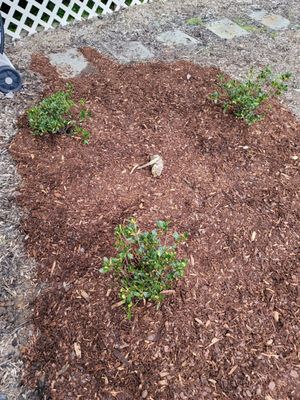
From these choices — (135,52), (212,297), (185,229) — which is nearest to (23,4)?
(135,52)

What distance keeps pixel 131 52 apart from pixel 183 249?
9.03ft

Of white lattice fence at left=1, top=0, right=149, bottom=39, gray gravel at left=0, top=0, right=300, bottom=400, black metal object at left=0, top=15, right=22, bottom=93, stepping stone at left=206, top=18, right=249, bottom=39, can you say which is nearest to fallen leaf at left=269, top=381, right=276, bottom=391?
gray gravel at left=0, top=0, right=300, bottom=400

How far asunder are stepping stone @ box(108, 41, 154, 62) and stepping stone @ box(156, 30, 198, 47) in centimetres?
31

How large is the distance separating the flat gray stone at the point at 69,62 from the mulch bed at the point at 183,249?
0.23 m

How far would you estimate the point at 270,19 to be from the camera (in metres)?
5.23

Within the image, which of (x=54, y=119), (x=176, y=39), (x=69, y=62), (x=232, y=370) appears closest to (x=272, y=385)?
(x=232, y=370)

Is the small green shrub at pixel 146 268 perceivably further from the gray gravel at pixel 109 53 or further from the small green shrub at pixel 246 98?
the small green shrub at pixel 246 98

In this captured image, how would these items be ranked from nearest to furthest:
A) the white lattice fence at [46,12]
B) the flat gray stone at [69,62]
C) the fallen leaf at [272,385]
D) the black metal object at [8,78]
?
the fallen leaf at [272,385] → the black metal object at [8,78] → the flat gray stone at [69,62] → the white lattice fence at [46,12]

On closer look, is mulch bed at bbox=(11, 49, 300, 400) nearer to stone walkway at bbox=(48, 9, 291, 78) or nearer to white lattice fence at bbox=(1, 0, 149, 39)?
stone walkway at bbox=(48, 9, 291, 78)

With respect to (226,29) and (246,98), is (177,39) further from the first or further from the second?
(246,98)

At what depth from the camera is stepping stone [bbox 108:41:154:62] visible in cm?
421

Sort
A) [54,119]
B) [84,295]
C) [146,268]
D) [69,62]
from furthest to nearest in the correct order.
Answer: [69,62] → [54,119] → [84,295] → [146,268]

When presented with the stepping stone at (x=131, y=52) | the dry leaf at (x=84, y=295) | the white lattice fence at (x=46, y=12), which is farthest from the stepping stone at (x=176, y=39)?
the dry leaf at (x=84, y=295)

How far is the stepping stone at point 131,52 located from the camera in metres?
4.21
